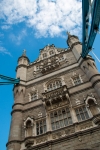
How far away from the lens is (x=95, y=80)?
14.7 meters

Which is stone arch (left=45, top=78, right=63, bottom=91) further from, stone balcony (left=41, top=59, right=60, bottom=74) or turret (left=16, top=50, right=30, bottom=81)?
turret (left=16, top=50, right=30, bottom=81)

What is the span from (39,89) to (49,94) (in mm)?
2880

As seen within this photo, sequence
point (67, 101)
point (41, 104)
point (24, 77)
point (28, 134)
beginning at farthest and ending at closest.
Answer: point (24, 77), point (41, 104), point (67, 101), point (28, 134)

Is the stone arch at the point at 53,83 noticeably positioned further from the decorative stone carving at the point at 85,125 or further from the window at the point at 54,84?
the decorative stone carving at the point at 85,125

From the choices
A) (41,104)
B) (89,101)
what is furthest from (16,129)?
(89,101)

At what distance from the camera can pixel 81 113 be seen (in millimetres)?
13273

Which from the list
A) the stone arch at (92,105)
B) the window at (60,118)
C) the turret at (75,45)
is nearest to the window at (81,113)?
the stone arch at (92,105)

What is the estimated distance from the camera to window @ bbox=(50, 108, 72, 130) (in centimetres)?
1312

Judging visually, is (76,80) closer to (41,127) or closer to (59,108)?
(59,108)

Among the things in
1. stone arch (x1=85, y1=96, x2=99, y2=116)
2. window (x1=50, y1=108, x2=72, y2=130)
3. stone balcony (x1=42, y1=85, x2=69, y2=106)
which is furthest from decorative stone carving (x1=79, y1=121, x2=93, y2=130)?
stone balcony (x1=42, y1=85, x2=69, y2=106)

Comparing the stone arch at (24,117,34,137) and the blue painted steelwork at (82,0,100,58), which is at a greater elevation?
the blue painted steelwork at (82,0,100,58)

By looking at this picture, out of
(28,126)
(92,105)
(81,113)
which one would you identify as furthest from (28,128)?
(92,105)

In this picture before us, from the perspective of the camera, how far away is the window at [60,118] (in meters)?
13.1

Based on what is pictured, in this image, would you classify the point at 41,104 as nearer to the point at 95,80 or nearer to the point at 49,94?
the point at 49,94
